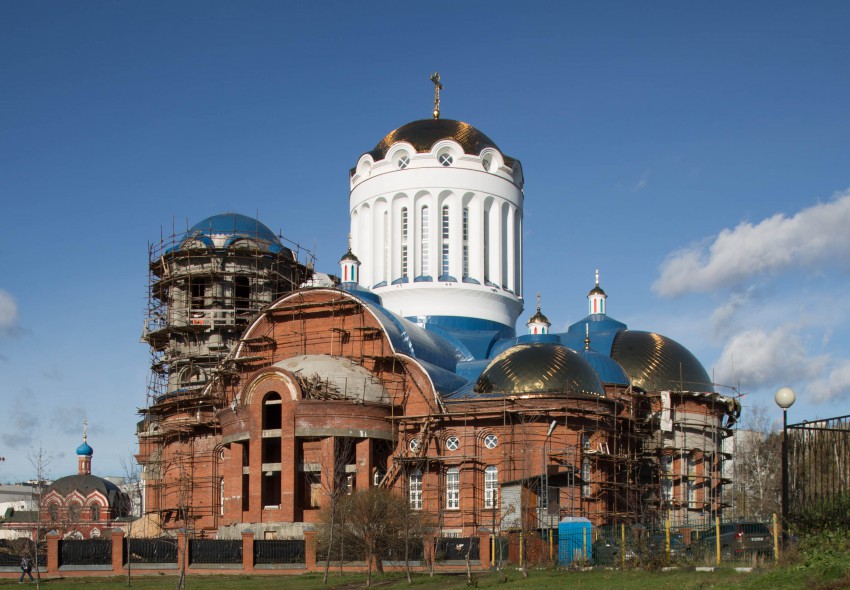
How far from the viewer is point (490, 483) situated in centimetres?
3644

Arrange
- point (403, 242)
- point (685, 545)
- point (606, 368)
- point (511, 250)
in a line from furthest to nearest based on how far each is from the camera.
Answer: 1. point (511, 250)
2. point (403, 242)
3. point (606, 368)
4. point (685, 545)

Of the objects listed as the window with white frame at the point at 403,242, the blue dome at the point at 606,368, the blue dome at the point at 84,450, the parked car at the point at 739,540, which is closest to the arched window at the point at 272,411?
the window with white frame at the point at 403,242

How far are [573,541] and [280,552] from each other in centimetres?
793

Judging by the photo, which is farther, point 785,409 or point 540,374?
point 540,374

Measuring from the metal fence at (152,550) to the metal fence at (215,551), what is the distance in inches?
25.1

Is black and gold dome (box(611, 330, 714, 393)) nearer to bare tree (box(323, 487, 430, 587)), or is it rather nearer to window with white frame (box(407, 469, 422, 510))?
window with white frame (box(407, 469, 422, 510))

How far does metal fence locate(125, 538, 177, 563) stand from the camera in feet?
104

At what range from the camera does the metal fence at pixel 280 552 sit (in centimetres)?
3117

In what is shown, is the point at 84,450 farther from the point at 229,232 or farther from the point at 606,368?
the point at 606,368

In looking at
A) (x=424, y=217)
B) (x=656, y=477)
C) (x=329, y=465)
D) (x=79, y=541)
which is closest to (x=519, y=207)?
(x=424, y=217)

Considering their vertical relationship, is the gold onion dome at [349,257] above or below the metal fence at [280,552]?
above

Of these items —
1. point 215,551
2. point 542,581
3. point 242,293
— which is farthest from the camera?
point 242,293

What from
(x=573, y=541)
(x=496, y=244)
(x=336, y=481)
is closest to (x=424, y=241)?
(x=496, y=244)

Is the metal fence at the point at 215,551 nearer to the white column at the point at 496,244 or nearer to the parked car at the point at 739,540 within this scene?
the parked car at the point at 739,540
